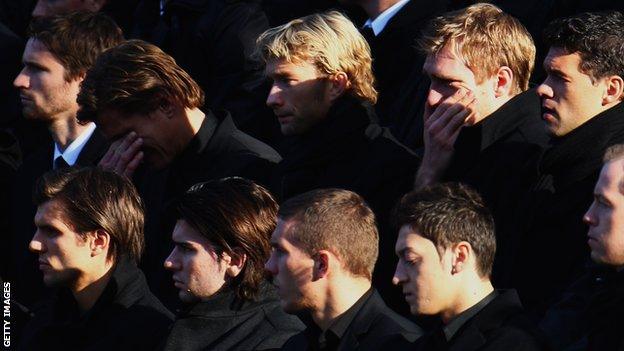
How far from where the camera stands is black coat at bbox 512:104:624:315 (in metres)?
6.13

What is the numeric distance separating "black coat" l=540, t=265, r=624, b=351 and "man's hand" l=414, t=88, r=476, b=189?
107 centimetres

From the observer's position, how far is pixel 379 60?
27.4 feet

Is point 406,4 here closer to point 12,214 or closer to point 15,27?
point 12,214

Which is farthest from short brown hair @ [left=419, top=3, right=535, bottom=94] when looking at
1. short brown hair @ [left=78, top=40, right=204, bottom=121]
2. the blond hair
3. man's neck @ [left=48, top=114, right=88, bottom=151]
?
man's neck @ [left=48, top=114, right=88, bottom=151]

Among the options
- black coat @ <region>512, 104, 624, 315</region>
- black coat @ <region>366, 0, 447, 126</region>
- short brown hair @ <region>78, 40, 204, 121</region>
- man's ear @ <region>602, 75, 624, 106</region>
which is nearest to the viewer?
black coat @ <region>512, 104, 624, 315</region>

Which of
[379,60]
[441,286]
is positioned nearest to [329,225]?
[441,286]

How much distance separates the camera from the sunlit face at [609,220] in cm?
539

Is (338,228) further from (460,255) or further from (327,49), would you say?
(327,49)

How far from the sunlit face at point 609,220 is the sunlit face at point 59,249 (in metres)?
2.35

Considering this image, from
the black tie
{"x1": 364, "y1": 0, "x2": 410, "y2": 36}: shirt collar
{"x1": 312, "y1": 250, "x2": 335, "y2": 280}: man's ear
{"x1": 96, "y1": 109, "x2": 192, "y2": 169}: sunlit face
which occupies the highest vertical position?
{"x1": 312, "y1": 250, "x2": 335, "y2": 280}: man's ear

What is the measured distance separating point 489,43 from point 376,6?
5.89ft

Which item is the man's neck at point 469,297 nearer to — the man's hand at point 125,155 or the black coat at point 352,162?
the black coat at point 352,162

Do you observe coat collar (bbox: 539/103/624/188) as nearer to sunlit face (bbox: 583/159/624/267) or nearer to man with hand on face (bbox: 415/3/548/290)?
man with hand on face (bbox: 415/3/548/290)

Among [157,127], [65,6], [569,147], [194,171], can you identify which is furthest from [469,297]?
[65,6]
